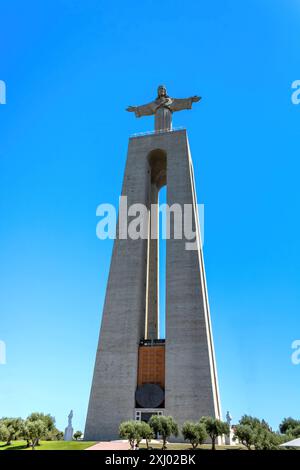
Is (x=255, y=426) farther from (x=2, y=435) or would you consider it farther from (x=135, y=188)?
(x=135, y=188)

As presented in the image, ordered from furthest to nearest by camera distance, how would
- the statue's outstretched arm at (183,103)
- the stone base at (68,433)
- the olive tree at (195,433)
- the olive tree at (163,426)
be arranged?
the statue's outstretched arm at (183,103), the stone base at (68,433), the olive tree at (163,426), the olive tree at (195,433)

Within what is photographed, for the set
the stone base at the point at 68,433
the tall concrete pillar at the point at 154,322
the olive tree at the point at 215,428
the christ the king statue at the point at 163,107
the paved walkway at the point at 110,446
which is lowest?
the paved walkway at the point at 110,446

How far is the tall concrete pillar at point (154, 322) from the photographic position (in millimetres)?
30250

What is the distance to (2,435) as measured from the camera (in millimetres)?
A: 27609

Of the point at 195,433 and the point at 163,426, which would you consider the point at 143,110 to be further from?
the point at 195,433

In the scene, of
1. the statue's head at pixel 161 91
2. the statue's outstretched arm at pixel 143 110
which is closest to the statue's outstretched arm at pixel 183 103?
the statue's head at pixel 161 91

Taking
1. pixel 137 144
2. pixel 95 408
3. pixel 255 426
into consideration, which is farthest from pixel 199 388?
pixel 137 144

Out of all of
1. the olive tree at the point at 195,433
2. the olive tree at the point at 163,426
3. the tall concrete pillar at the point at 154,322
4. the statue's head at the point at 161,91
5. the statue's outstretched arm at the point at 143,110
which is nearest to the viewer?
the olive tree at the point at 195,433

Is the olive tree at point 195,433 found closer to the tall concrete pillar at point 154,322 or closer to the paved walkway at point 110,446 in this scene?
the paved walkway at point 110,446

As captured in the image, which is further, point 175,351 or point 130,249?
point 130,249

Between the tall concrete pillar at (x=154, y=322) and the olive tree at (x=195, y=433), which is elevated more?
the tall concrete pillar at (x=154, y=322)

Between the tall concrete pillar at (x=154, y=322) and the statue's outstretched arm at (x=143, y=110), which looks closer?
the tall concrete pillar at (x=154, y=322)

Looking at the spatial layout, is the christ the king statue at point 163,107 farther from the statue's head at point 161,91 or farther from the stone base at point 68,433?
the stone base at point 68,433

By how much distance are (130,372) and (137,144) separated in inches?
807
